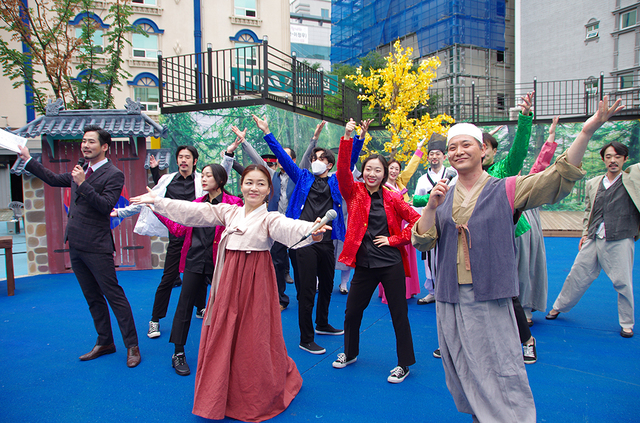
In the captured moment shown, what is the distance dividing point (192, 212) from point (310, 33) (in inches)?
1950

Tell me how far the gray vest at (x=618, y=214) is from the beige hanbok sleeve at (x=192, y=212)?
147 inches

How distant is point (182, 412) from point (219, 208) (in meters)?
1.41

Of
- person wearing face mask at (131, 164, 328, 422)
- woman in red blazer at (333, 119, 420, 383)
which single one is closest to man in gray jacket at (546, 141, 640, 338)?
woman in red blazer at (333, 119, 420, 383)

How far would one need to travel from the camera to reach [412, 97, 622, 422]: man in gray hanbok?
1987 mm

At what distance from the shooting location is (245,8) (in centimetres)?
1933

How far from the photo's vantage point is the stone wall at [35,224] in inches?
275

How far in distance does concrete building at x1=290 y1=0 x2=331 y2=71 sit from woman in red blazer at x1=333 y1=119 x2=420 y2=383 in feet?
146

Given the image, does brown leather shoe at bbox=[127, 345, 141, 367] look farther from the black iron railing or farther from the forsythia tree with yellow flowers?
the forsythia tree with yellow flowers

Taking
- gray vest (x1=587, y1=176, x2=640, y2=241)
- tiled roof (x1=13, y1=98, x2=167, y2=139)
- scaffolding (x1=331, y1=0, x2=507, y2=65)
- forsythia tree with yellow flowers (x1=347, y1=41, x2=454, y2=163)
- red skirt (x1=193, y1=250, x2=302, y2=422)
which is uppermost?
scaffolding (x1=331, y1=0, x2=507, y2=65)

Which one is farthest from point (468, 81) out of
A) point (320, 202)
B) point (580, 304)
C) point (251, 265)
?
point (251, 265)

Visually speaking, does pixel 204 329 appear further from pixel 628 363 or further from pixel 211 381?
pixel 628 363

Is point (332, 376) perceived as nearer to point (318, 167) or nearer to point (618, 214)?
point (318, 167)

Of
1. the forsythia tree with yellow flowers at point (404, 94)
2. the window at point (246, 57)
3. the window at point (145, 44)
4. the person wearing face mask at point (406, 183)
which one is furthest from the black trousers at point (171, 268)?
the window at point (145, 44)

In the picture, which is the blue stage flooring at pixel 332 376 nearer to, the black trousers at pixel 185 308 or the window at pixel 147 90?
the black trousers at pixel 185 308
